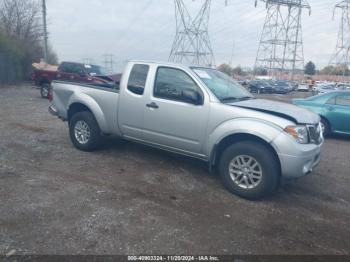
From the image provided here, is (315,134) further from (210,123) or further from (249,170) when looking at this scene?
(210,123)

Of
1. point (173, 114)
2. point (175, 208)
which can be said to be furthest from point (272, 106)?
point (175, 208)

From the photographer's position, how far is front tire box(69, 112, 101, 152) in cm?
611

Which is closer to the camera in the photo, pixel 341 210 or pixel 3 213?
pixel 3 213

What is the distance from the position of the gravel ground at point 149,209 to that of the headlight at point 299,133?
0.93m

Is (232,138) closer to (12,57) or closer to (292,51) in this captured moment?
(12,57)

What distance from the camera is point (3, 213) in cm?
377

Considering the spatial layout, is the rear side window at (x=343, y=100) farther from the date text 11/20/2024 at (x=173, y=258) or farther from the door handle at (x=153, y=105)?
the date text 11/20/2024 at (x=173, y=258)

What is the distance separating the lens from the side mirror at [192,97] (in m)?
4.81

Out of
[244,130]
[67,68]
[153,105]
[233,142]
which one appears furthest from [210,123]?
[67,68]

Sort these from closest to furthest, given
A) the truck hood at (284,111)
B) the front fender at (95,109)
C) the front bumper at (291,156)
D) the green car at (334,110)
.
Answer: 1. the front bumper at (291,156)
2. the truck hood at (284,111)
3. the front fender at (95,109)
4. the green car at (334,110)

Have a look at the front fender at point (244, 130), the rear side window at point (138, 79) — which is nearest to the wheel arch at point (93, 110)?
the rear side window at point (138, 79)

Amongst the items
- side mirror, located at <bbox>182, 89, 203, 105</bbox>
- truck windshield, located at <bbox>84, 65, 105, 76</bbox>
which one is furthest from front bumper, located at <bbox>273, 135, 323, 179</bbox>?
truck windshield, located at <bbox>84, 65, 105, 76</bbox>

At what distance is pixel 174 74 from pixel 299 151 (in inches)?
88.1

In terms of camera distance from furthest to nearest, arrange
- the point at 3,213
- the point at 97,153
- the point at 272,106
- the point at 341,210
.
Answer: the point at 97,153, the point at 272,106, the point at 341,210, the point at 3,213
